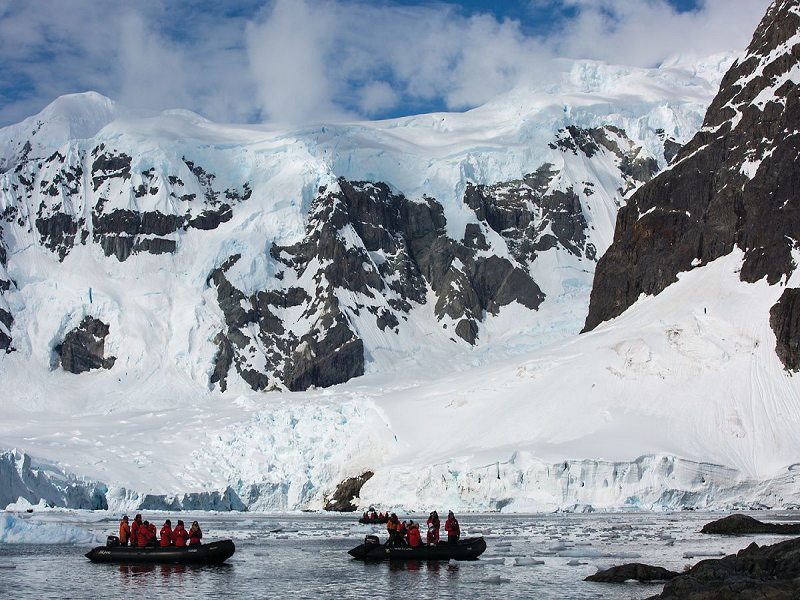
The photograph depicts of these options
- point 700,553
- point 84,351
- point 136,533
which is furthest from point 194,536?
point 84,351

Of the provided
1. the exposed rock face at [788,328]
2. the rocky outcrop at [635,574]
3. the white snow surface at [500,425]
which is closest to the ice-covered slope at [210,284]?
the white snow surface at [500,425]

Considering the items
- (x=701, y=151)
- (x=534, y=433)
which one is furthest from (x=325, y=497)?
(x=701, y=151)

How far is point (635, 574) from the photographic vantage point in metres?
41.9

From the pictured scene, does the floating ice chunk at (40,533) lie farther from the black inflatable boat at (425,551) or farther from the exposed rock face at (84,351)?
the exposed rock face at (84,351)

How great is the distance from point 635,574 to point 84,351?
14031 centimetres

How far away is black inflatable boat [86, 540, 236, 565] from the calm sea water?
0.89 metres

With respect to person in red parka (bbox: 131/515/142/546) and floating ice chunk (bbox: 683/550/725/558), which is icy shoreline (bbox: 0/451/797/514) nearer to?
person in red parka (bbox: 131/515/142/546)

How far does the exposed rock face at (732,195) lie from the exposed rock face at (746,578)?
8662cm

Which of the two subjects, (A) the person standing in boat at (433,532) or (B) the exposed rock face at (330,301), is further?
(B) the exposed rock face at (330,301)

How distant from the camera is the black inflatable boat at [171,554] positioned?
51531mm

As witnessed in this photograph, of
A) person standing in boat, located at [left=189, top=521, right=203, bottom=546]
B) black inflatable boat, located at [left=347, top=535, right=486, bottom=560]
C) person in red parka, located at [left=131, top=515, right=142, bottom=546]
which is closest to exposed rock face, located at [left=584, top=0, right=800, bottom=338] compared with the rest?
black inflatable boat, located at [left=347, top=535, right=486, bottom=560]

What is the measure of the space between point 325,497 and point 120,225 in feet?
307

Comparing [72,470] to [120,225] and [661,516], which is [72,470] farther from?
[120,225]

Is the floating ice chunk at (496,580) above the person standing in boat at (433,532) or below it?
below
